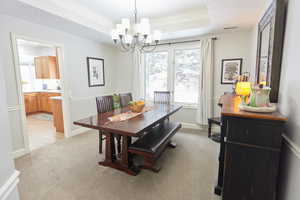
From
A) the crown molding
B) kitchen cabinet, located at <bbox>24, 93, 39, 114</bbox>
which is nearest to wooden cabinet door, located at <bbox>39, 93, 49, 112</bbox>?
kitchen cabinet, located at <bbox>24, 93, 39, 114</bbox>

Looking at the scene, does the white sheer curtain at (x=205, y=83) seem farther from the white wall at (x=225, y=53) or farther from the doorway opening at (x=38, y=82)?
the doorway opening at (x=38, y=82)

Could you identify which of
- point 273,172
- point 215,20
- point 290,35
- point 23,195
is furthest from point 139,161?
point 215,20

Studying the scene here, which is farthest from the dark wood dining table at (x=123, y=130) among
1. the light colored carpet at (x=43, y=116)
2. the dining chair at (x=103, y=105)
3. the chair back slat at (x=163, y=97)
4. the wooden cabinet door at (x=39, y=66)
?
the wooden cabinet door at (x=39, y=66)

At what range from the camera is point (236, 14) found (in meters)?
2.47

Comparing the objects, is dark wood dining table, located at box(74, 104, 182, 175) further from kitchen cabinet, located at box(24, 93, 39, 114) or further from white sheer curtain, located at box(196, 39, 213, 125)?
kitchen cabinet, located at box(24, 93, 39, 114)

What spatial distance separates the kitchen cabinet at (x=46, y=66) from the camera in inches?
213

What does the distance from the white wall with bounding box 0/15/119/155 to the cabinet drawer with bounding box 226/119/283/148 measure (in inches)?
134

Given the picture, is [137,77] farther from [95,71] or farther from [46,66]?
[46,66]

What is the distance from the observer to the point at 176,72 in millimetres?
4148

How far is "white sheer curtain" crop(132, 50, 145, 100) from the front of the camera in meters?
4.43

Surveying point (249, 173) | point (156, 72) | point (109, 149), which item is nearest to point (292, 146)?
point (249, 173)

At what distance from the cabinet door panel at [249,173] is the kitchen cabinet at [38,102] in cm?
598

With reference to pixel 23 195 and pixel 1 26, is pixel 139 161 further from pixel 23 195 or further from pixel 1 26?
pixel 1 26

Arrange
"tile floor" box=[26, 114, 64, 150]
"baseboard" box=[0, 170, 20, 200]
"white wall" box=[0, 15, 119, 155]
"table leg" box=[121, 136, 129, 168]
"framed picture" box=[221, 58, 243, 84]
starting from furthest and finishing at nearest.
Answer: "framed picture" box=[221, 58, 243, 84]
"tile floor" box=[26, 114, 64, 150]
"white wall" box=[0, 15, 119, 155]
"table leg" box=[121, 136, 129, 168]
"baseboard" box=[0, 170, 20, 200]
